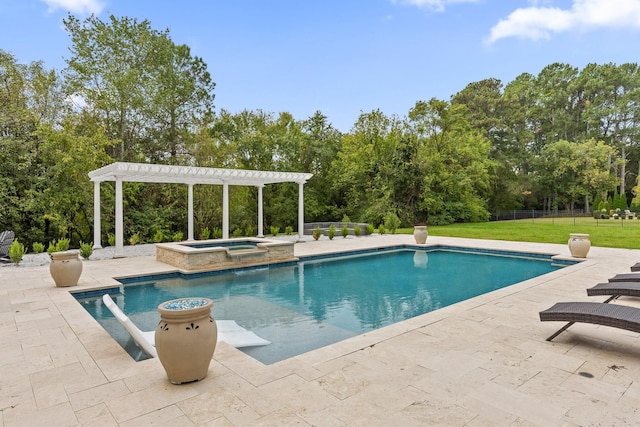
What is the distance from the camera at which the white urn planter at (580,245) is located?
1053cm

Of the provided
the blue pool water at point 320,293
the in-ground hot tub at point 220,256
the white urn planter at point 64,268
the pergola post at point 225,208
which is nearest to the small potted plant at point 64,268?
the white urn planter at point 64,268

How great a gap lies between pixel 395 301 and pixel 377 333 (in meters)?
2.77

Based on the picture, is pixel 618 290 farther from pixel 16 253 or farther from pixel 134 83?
pixel 134 83

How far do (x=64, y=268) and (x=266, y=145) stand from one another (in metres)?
17.5

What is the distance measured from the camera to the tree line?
1552 cm

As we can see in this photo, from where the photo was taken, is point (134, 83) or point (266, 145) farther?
point (266, 145)

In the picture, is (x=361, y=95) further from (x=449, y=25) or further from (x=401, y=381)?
(x=401, y=381)

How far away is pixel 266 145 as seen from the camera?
2386cm

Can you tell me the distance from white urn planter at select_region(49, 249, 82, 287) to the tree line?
9305mm

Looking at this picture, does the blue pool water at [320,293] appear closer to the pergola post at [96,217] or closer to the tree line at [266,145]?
the pergola post at [96,217]

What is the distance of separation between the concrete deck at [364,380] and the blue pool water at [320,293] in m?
0.89

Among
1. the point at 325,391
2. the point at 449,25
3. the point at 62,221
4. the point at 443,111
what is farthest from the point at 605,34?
the point at 62,221

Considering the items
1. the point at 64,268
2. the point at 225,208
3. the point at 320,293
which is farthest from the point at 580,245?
the point at 64,268

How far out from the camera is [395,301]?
→ 7336 millimetres
